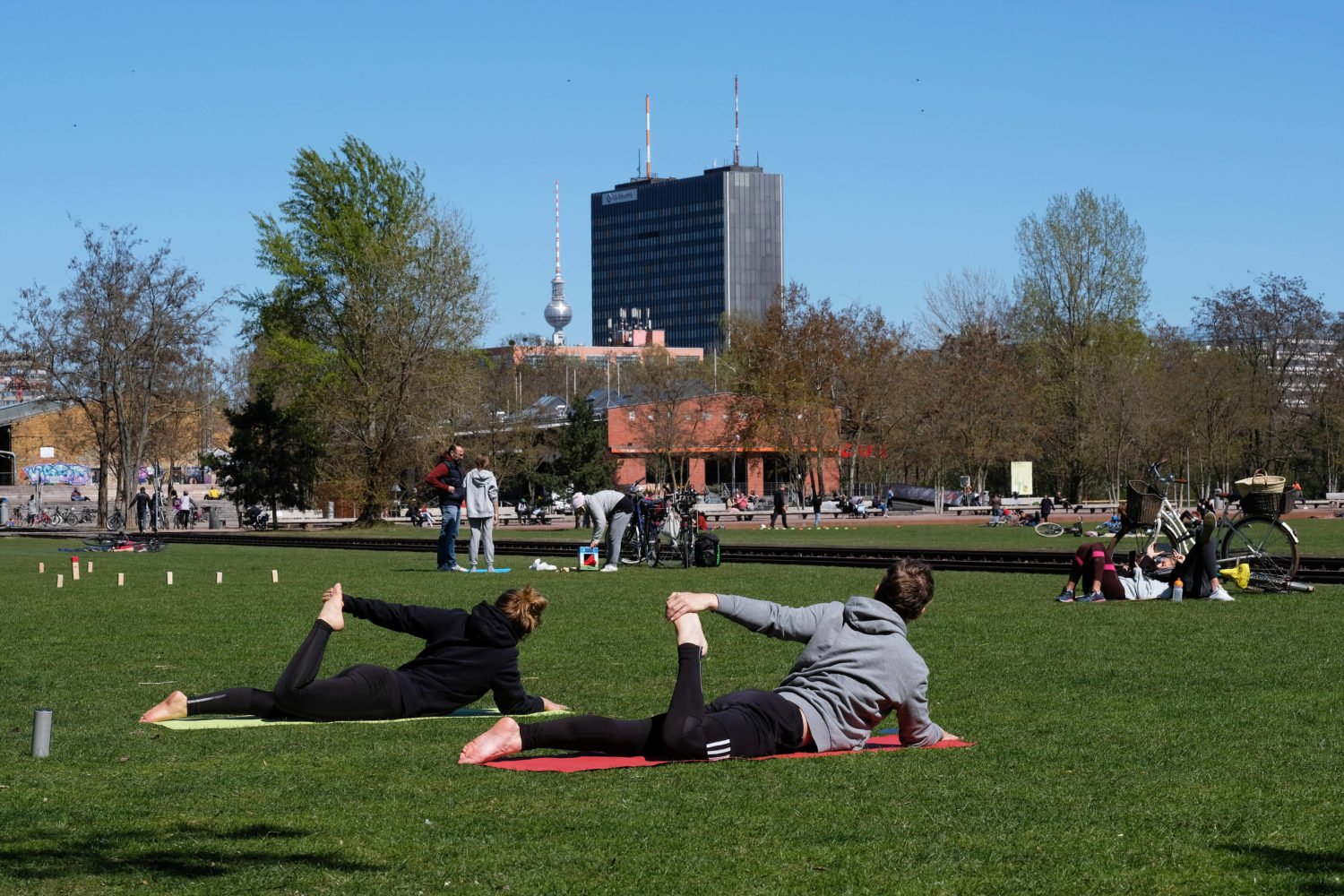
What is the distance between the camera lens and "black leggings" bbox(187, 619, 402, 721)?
31.4 ft

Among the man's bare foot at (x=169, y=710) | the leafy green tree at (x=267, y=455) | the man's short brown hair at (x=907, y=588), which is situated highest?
the leafy green tree at (x=267, y=455)

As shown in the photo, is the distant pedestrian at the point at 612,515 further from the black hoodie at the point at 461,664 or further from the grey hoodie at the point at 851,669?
the grey hoodie at the point at 851,669

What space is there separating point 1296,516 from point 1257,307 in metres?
27.8

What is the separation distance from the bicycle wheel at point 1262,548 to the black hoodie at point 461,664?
12726 millimetres

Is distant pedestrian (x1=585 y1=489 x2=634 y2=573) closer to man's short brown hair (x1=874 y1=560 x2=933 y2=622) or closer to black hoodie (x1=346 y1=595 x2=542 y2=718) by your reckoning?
black hoodie (x1=346 y1=595 x2=542 y2=718)

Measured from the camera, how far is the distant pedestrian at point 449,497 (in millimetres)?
26359

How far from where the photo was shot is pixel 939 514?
72.5m

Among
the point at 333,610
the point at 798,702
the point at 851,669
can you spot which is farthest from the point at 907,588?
the point at 333,610

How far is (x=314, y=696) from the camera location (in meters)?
9.66

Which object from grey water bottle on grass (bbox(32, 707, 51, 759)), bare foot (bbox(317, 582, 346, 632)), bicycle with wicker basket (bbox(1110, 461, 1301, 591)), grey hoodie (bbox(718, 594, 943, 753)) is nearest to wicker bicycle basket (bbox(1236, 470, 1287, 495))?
bicycle with wicker basket (bbox(1110, 461, 1301, 591))

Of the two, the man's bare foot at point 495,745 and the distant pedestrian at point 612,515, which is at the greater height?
the distant pedestrian at point 612,515

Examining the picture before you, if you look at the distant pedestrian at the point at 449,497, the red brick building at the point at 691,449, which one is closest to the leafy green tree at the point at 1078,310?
the red brick building at the point at 691,449

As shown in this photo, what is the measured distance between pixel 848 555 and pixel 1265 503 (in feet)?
46.8

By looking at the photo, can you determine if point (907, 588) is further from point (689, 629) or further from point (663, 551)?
point (663, 551)
